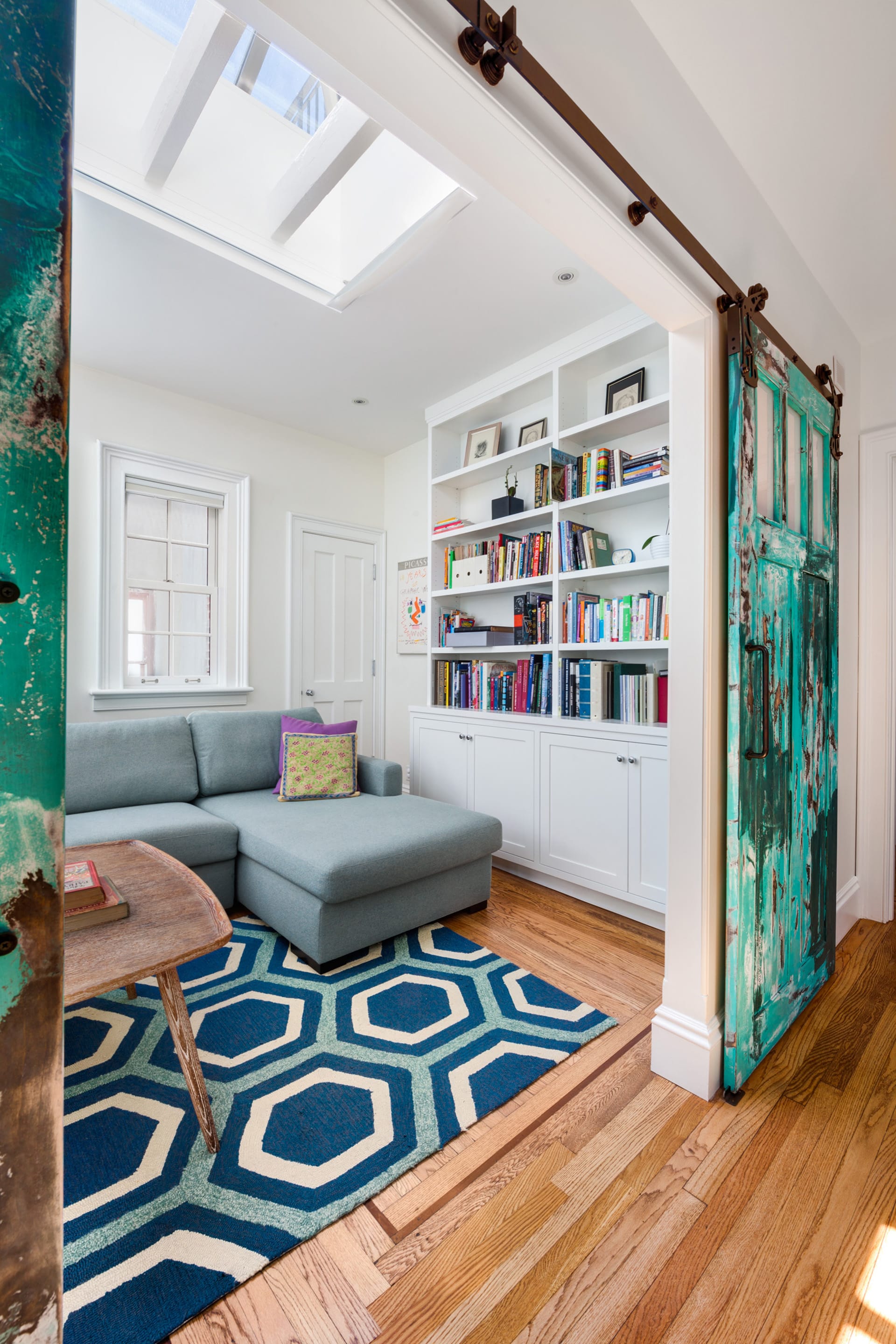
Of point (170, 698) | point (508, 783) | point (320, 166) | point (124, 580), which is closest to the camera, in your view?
point (320, 166)

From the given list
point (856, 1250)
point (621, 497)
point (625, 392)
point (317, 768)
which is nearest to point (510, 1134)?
point (856, 1250)

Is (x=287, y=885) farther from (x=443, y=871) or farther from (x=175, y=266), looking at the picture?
(x=175, y=266)

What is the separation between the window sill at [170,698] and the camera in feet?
11.0

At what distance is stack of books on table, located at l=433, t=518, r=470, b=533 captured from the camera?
362cm

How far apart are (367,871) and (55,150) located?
1980 mm

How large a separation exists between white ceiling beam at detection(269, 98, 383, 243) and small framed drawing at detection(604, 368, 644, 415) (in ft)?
4.64

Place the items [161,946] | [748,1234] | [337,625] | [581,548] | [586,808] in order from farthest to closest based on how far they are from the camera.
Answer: [337,625] < [581,548] < [586,808] < [161,946] < [748,1234]

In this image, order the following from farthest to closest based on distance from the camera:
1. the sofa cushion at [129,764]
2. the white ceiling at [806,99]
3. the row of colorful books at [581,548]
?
the row of colorful books at [581,548] → the sofa cushion at [129,764] → the white ceiling at [806,99]

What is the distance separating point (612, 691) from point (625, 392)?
1.40 m

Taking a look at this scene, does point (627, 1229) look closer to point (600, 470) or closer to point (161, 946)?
point (161, 946)

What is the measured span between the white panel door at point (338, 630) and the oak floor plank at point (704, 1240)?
10.1 ft

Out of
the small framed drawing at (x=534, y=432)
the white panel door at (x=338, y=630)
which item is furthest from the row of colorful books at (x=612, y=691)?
the white panel door at (x=338, y=630)

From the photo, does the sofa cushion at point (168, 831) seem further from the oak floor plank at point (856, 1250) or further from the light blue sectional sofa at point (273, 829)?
the oak floor plank at point (856, 1250)

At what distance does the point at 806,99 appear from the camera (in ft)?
5.05
